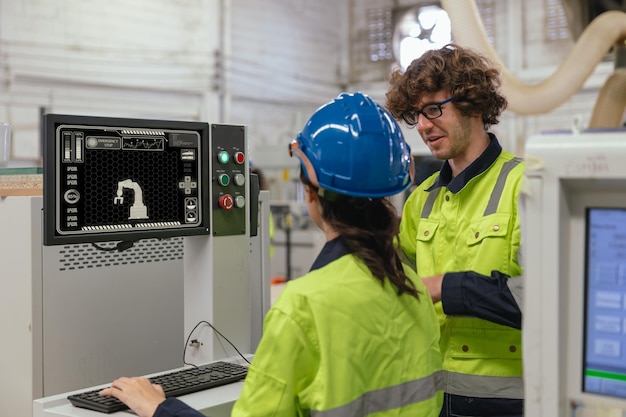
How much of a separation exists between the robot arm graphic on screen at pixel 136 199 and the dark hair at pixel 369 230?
0.55 m

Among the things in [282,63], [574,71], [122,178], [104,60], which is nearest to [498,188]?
[122,178]

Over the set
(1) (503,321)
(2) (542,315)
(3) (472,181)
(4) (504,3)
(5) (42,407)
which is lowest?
(5) (42,407)

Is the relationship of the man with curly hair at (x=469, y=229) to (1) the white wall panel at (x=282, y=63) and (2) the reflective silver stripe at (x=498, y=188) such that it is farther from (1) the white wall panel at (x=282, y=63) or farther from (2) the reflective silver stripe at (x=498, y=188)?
(1) the white wall panel at (x=282, y=63)

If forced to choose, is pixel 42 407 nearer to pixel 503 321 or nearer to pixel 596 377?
pixel 503 321

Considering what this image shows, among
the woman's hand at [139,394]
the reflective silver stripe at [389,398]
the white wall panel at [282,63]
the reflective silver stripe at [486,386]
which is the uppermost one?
the white wall panel at [282,63]

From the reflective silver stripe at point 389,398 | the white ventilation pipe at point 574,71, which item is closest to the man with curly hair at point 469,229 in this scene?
the reflective silver stripe at point 389,398

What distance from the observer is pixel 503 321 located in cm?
148

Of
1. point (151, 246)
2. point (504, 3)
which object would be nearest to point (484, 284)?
point (151, 246)

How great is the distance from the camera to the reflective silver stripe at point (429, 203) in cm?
174

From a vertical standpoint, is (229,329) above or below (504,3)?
below

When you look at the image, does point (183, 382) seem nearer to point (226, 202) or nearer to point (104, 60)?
point (226, 202)

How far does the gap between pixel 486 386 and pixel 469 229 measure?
342 mm

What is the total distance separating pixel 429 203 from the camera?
175 centimetres

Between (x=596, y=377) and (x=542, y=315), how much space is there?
10 centimetres
